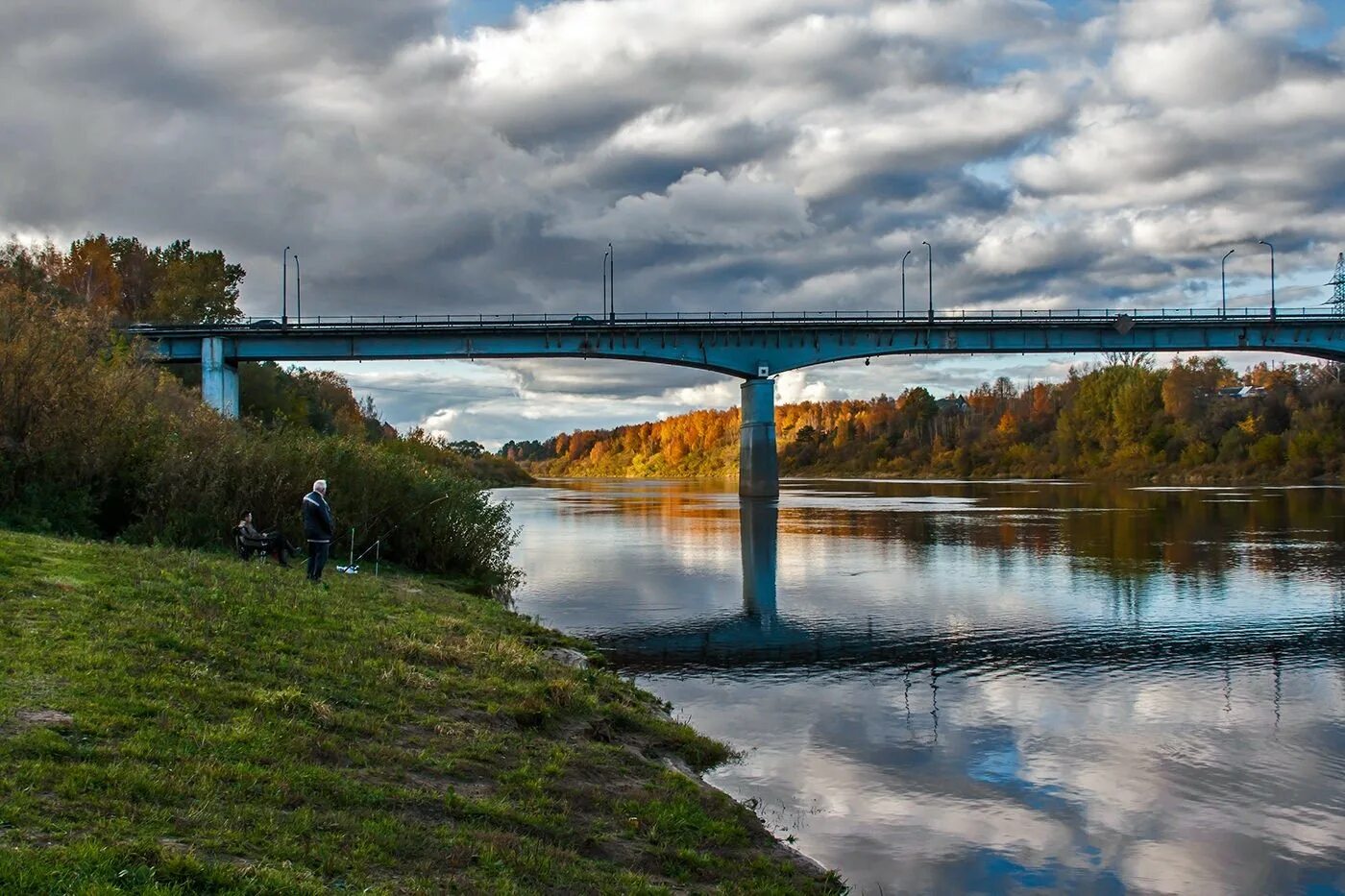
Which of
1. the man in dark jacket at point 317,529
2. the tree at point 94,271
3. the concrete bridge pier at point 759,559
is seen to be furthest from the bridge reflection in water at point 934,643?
the tree at point 94,271

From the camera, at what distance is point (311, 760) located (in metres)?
10.3

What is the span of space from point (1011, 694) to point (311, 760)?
43.4ft

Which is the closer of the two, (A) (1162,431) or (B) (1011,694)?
(B) (1011,694)

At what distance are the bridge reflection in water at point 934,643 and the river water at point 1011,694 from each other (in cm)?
11

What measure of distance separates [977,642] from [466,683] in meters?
13.8

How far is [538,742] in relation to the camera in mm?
13023

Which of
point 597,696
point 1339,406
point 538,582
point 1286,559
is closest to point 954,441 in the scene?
point 1339,406

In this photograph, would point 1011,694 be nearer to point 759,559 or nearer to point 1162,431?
point 759,559

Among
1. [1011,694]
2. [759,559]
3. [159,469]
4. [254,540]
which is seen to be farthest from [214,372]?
[1011,694]

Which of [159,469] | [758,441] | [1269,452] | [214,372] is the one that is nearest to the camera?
[159,469]

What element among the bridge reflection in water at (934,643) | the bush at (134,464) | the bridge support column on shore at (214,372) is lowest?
the bridge reflection in water at (934,643)

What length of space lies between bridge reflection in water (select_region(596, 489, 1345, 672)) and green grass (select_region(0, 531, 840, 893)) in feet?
19.0

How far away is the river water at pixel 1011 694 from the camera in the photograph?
12.2 metres

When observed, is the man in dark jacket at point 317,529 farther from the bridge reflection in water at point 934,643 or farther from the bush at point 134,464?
the bridge reflection in water at point 934,643
